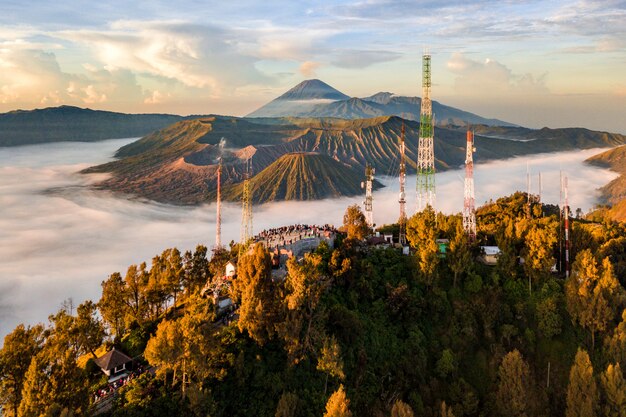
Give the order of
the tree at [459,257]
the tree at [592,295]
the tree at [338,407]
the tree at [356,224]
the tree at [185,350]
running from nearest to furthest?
1. the tree at [338,407]
2. the tree at [185,350]
3. the tree at [592,295]
4. the tree at [459,257]
5. the tree at [356,224]

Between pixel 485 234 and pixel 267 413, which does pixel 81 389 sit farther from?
pixel 485 234

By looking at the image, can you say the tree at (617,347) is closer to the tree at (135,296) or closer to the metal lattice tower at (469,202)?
the metal lattice tower at (469,202)

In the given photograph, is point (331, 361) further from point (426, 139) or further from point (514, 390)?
point (426, 139)

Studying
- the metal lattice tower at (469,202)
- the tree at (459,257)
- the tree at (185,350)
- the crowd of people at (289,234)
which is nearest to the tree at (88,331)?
the tree at (185,350)

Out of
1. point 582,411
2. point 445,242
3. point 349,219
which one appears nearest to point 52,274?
point 349,219

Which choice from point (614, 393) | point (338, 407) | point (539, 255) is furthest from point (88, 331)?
point (539, 255)

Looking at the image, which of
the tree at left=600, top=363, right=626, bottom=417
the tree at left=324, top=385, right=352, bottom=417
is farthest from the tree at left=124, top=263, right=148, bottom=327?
the tree at left=600, top=363, right=626, bottom=417
